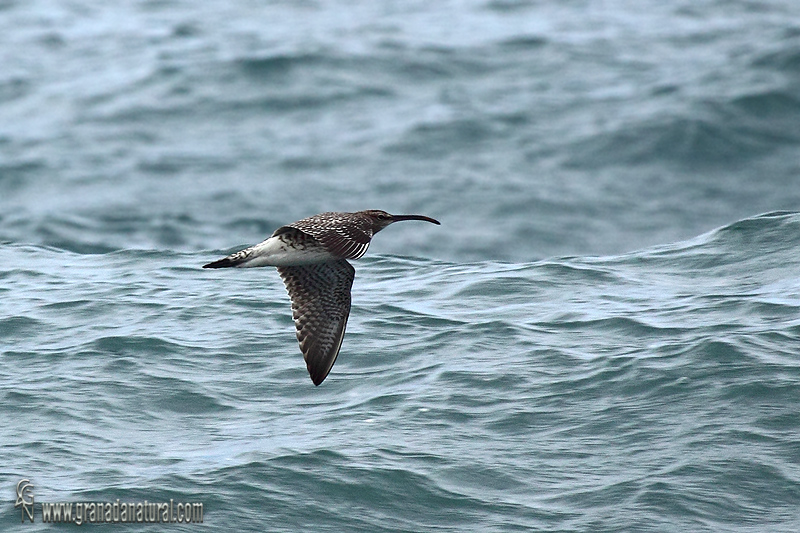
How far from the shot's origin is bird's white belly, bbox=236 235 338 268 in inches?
320

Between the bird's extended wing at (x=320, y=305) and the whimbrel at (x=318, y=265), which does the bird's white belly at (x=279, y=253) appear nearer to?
the whimbrel at (x=318, y=265)

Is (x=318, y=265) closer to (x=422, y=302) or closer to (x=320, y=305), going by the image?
(x=320, y=305)

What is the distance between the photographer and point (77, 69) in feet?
90.8

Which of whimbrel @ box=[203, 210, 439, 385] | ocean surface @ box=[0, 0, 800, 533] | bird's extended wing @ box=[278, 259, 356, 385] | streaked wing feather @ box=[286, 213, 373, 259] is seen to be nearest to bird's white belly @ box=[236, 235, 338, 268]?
whimbrel @ box=[203, 210, 439, 385]

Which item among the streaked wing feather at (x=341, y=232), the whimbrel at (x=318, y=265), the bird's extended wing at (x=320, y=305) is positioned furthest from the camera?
the bird's extended wing at (x=320, y=305)

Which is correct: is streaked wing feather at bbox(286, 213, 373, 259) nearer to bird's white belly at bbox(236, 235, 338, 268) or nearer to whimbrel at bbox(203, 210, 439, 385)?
whimbrel at bbox(203, 210, 439, 385)

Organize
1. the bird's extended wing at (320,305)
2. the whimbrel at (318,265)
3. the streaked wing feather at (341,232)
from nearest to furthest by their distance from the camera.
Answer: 1. the streaked wing feather at (341,232)
2. the whimbrel at (318,265)
3. the bird's extended wing at (320,305)

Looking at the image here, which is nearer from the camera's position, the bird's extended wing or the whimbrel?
the whimbrel

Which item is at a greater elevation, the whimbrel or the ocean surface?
the whimbrel

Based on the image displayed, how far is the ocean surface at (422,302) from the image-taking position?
7.76 meters

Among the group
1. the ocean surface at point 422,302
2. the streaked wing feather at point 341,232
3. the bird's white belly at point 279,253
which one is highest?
the streaked wing feather at point 341,232

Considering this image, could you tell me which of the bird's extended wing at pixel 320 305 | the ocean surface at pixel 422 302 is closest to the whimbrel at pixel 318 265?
the bird's extended wing at pixel 320 305

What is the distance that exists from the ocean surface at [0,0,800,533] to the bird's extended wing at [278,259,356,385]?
1.67ft

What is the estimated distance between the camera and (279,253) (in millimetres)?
8180
